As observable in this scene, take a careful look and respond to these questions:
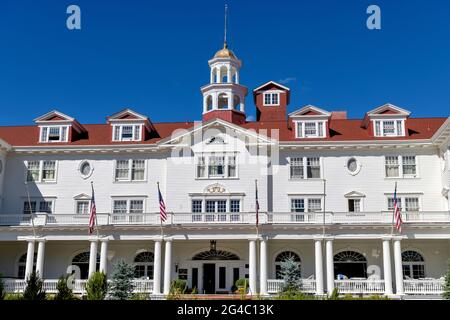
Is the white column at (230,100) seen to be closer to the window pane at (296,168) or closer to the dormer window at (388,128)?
the window pane at (296,168)

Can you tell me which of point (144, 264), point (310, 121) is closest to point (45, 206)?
point (144, 264)

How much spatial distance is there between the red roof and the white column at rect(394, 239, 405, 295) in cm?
855

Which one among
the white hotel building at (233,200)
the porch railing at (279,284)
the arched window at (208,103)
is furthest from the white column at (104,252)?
the arched window at (208,103)

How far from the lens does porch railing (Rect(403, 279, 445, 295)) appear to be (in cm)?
3300

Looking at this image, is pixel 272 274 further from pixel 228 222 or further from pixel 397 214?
pixel 397 214

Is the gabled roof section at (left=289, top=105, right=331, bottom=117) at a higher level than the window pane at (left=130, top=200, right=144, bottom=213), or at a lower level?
higher

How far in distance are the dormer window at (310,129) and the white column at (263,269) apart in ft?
30.6

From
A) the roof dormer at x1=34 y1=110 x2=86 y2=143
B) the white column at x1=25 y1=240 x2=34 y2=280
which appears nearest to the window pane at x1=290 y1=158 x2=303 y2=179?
the roof dormer at x1=34 y1=110 x2=86 y2=143

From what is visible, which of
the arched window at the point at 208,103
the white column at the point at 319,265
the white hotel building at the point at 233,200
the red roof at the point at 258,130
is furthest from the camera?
the arched window at the point at 208,103

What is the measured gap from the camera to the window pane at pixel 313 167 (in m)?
39.1

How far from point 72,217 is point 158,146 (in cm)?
775

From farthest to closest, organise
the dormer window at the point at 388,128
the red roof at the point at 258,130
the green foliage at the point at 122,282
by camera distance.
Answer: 1. the red roof at the point at 258,130
2. the dormer window at the point at 388,128
3. the green foliage at the point at 122,282

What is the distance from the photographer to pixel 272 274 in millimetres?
37250

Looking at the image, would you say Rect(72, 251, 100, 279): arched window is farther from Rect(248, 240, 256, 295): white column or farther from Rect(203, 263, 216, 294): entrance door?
Rect(248, 240, 256, 295): white column
